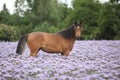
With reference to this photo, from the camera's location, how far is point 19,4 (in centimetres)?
10100

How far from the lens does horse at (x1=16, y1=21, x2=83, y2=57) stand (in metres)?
15.2

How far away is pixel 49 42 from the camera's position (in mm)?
15367

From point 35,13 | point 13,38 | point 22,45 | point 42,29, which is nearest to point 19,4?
point 35,13

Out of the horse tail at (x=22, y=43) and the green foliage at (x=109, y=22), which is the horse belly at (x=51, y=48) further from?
the green foliage at (x=109, y=22)

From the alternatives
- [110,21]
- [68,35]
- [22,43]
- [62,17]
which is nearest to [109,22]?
[110,21]

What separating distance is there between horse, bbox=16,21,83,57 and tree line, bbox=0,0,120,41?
2459 cm

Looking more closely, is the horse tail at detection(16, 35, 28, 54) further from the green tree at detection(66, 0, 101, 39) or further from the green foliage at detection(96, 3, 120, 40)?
the green tree at detection(66, 0, 101, 39)

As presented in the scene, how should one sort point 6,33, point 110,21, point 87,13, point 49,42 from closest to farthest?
point 49,42, point 6,33, point 110,21, point 87,13

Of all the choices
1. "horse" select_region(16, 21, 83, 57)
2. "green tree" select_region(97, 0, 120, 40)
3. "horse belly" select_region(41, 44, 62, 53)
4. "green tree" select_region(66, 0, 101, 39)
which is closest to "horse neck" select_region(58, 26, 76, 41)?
"horse" select_region(16, 21, 83, 57)

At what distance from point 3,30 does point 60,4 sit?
65.7 m

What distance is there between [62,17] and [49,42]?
8334 centimetres

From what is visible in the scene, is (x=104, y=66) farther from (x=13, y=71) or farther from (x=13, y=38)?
(x=13, y=38)

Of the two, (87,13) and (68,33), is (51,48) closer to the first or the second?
(68,33)

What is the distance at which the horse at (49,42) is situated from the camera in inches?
597
